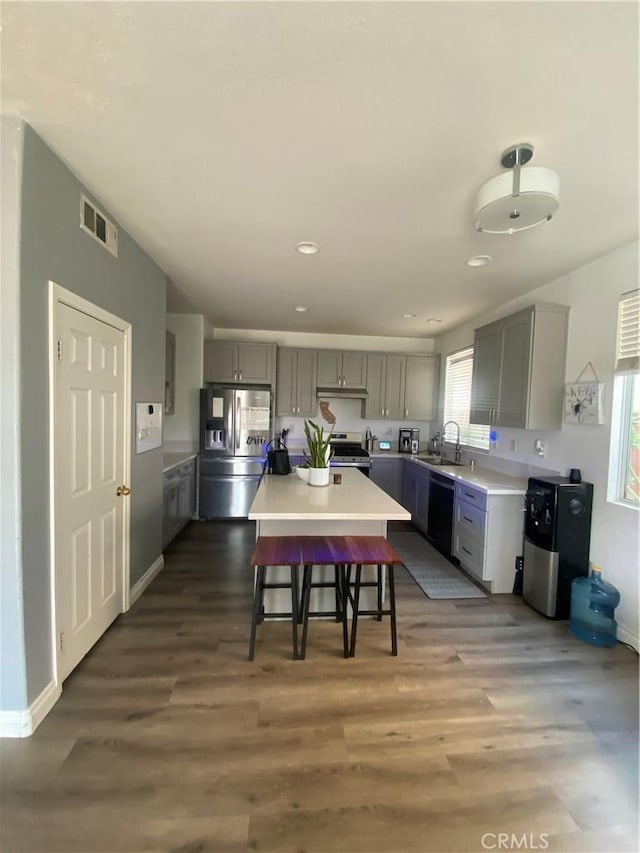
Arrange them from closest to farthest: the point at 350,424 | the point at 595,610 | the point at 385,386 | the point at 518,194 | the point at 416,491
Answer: the point at 518,194 → the point at 595,610 → the point at 416,491 → the point at 385,386 → the point at 350,424

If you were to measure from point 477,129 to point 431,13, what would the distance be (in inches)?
19.6

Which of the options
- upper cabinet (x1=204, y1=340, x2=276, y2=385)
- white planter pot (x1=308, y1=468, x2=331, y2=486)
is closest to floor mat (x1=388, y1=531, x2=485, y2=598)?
white planter pot (x1=308, y1=468, x2=331, y2=486)

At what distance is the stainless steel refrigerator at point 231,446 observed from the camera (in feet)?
15.0

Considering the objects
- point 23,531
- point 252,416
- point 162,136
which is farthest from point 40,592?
point 252,416

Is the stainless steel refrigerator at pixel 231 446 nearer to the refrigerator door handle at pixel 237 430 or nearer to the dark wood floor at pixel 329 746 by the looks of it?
the refrigerator door handle at pixel 237 430

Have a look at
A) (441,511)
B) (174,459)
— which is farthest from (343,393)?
(174,459)

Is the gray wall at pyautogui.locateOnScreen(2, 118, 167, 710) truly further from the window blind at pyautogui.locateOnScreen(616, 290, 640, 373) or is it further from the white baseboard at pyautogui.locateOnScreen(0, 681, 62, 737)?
the window blind at pyautogui.locateOnScreen(616, 290, 640, 373)

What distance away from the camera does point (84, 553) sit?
2031mm

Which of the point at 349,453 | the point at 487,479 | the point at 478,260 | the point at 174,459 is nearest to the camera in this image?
the point at 478,260

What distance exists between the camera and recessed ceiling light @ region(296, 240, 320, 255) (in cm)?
250

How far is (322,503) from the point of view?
2.28m

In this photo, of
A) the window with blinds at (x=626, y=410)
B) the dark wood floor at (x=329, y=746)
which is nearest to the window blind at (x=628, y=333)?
the window with blinds at (x=626, y=410)

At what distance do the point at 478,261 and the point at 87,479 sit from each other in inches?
117

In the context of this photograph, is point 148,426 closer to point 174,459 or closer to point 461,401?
point 174,459
